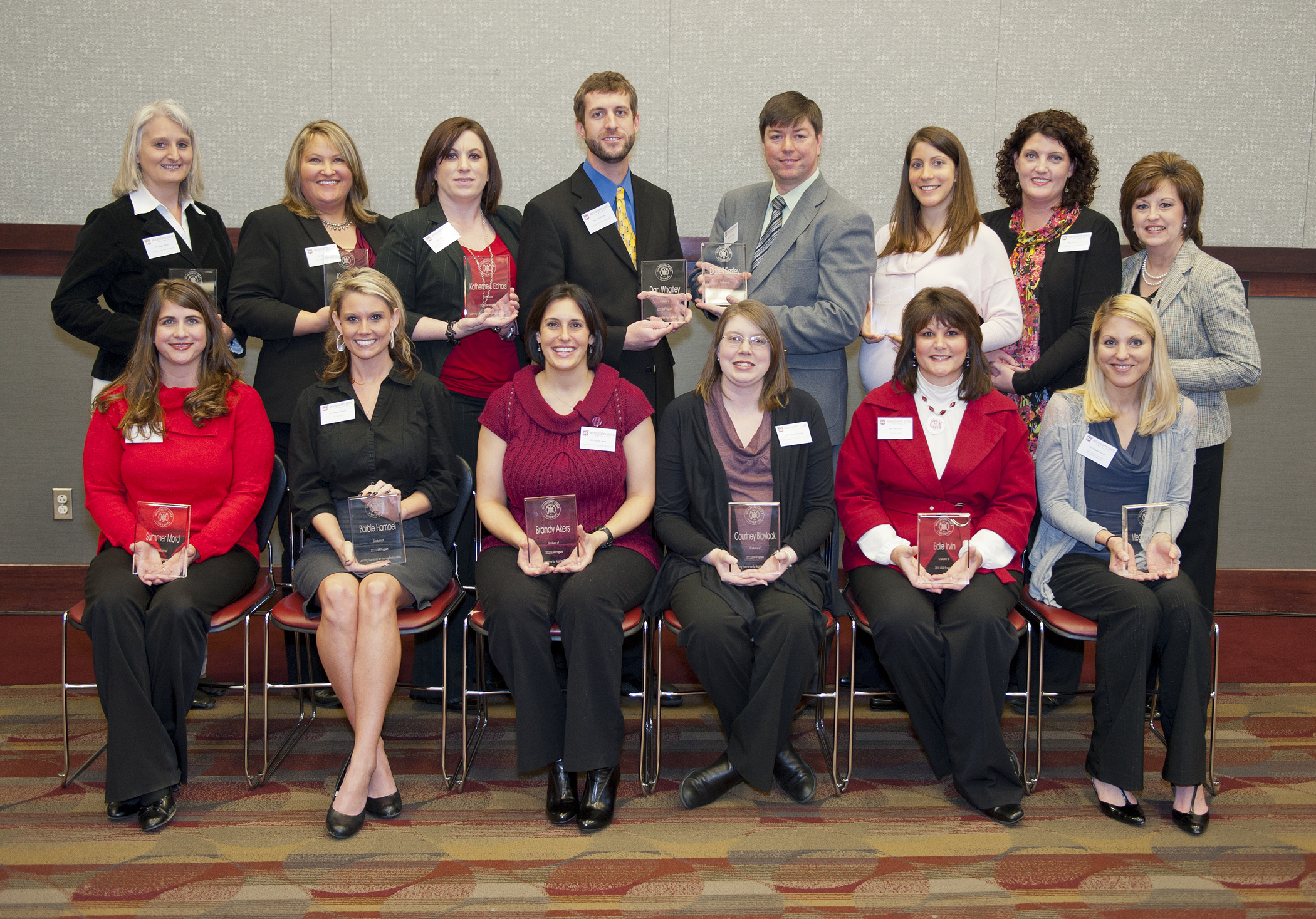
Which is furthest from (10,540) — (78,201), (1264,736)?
(1264,736)

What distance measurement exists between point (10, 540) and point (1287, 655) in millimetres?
6014

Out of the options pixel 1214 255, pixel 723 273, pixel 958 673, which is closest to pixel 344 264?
pixel 723 273

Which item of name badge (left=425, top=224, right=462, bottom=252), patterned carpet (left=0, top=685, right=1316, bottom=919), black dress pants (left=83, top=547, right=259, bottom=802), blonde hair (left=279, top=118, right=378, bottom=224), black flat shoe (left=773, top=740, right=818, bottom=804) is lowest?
patterned carpet (left=0, top=685, right=1316, bottom=919)

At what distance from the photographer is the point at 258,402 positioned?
314 centimetres

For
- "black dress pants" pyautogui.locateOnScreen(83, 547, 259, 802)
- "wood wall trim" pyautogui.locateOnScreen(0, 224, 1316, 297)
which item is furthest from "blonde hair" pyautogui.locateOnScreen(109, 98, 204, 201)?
"black dress pants" pyautogui.locateOnScreen(83, 547, 259, 802)

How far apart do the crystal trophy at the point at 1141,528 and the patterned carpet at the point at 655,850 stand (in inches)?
28.6

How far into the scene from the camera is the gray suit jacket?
322 cm

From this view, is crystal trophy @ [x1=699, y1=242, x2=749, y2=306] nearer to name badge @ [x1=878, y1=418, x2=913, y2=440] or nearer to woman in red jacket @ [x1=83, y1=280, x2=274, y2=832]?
name badge @ [x1=878, y1=418, x2=913, y2=440]

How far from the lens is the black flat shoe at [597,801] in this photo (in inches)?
105

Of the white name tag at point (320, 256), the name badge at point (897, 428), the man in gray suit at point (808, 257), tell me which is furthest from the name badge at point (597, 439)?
the white name tag at point (320, 256)

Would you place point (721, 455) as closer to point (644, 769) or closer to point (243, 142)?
point (644, 769)

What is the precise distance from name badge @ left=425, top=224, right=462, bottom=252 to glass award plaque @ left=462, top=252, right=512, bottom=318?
153 mm

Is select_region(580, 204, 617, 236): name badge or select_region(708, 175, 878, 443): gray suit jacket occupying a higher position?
select_region(580, 204, 617, 236): name badge

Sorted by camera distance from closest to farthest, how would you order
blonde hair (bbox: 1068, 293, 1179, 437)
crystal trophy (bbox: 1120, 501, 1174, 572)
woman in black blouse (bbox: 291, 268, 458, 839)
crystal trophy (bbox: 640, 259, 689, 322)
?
1. woman in black blouse (bbox: 291, 268, 458, 839)
2. crystal trophy (bbox: 1120, 501, 1174, 572)
3. blonde hair (bbox: 1068, 293, 1179, 437)
4. crystal trophy (bbox: 640, 259, 689, 322)
